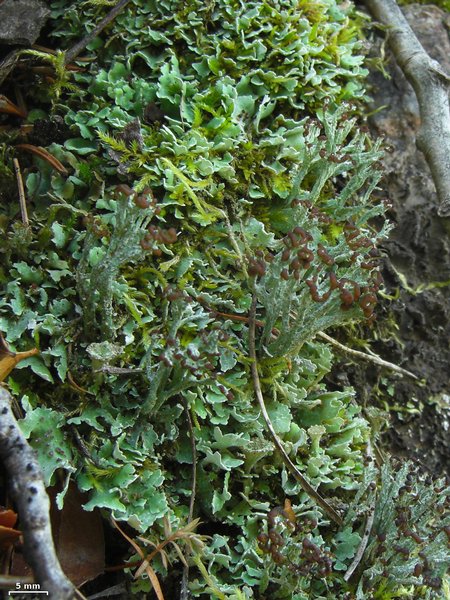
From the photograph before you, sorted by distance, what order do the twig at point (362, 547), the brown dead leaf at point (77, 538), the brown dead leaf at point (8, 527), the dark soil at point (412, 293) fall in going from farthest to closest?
1. the dark soil at point (412, 293)
2. the twig at point (362, 547)
3. the brown dead leaf at point (77, 538)
4. the brown dead leaf at point (8, 527)

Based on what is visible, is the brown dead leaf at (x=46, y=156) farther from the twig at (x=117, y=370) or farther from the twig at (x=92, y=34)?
the twig at (x=117, y=370)

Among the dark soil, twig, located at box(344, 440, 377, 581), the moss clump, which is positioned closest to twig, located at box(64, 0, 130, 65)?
the moss clump

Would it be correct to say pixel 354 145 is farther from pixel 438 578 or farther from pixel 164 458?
pixel 438 578

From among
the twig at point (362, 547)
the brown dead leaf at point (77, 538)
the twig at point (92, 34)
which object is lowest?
the brown dead leaf at point (77, 538)

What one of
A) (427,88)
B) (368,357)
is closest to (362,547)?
(368,357)

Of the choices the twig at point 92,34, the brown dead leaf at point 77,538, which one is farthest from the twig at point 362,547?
the twig at point 92,34

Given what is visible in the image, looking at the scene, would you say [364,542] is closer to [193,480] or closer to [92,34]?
[193,480]
